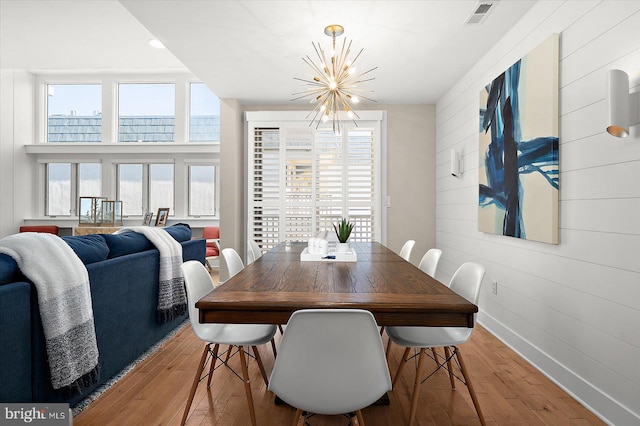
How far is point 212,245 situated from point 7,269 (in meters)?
4.64

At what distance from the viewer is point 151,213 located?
6617 mm

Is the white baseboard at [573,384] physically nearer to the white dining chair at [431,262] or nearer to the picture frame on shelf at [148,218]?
the white dining chair at [431,262]

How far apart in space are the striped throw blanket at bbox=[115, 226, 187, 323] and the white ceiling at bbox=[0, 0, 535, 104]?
5.63ft

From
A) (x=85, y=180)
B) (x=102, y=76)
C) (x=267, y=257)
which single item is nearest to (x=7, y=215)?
(x=85, y=180)

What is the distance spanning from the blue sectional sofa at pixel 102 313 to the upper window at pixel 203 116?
3880mm

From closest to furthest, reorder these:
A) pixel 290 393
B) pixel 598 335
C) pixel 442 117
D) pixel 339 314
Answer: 1. pixel 339 314
2. pixel 290 393
3. pixel 598 335
4. pixel 442 117

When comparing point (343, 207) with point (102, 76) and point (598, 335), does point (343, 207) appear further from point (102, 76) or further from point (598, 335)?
point (102, 76)

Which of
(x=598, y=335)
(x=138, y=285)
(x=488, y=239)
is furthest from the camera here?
(x=488, y=239)

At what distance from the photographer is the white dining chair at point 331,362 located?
113 cm

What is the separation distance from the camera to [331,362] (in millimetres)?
1178

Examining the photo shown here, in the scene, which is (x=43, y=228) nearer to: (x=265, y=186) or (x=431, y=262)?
(x=265, y=186)

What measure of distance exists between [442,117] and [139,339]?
4.30 meters

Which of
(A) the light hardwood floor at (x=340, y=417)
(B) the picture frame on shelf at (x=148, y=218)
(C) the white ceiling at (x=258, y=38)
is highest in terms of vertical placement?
(C) the white ceiling at (x=258, y=38)

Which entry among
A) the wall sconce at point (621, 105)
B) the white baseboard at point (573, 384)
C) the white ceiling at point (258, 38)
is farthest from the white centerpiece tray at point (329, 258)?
the white ceiling at point (258, 38)
